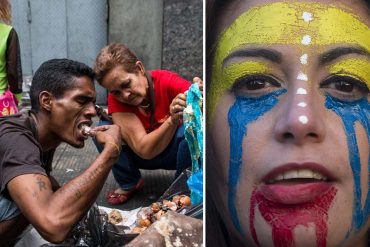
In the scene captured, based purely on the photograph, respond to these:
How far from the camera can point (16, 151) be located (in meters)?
2.20

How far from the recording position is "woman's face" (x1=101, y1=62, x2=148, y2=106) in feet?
10.8

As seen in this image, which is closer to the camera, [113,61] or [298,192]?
[298,192]

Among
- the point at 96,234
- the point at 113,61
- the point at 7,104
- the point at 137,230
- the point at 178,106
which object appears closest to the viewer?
the point at 96,234

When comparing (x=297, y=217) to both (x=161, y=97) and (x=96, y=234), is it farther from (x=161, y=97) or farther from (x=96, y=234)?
(x=161, y=97)

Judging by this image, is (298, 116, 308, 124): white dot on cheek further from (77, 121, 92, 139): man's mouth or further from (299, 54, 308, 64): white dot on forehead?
(77, 121, 92, 139): man's mouth

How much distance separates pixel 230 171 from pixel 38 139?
4.28 feet

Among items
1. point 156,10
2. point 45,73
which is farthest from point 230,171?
point 156,10

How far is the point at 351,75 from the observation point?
1417 mm

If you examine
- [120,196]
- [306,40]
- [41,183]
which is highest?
[306,40]

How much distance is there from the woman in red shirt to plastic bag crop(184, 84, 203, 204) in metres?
0.39

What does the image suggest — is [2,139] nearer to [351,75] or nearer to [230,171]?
[230,171]

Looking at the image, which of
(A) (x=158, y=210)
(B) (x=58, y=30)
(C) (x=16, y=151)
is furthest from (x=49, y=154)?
(B) (x=58, y=30)

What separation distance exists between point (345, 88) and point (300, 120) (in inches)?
6.7

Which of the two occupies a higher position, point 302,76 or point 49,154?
point 302,76
